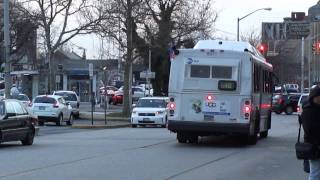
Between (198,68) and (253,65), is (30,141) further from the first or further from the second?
(253,65)

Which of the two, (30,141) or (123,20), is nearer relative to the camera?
(30,141)

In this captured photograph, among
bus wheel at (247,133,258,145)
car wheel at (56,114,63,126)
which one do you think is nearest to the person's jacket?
bus wheel at (247,133,258,145)

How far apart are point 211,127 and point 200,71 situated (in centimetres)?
173

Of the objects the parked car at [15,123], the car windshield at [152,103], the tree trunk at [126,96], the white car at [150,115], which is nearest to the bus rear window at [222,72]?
the parked car at [15,123]

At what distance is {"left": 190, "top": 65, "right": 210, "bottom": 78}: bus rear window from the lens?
69.7 ft

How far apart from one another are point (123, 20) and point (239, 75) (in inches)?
949

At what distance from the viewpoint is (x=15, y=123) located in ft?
69.8

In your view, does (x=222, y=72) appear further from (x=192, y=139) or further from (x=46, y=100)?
(x=46, y=100)

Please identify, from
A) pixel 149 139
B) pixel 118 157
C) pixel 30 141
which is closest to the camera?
pixel 118 157

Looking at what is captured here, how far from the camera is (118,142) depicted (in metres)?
23.3

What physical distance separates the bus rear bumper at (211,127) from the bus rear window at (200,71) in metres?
1.43

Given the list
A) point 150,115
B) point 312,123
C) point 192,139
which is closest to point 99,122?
point 150,115

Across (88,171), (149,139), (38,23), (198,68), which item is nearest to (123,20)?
(38,23)

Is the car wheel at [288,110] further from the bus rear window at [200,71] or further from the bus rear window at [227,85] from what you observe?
the bus rear window at [227,85]
